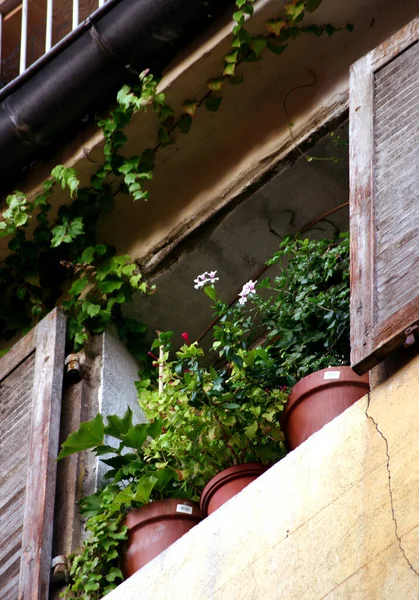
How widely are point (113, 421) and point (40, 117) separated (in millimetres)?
1380

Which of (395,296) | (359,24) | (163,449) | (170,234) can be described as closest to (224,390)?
(163,449)

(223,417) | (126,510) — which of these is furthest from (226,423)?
(126,510)

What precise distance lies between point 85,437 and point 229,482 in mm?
649

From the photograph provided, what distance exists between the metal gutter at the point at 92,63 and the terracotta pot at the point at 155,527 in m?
1.72

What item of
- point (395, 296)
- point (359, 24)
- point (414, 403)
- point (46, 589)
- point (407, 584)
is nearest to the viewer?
point (407, 584)

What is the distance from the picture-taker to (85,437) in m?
4.59

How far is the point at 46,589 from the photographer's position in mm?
4352

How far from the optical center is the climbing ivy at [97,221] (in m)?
5.19

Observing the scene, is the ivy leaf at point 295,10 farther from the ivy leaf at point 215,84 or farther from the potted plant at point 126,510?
the potted plant at point 126,510

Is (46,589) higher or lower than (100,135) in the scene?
lower

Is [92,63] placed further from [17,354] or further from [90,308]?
[17,354]

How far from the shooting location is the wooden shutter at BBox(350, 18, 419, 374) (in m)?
3.70

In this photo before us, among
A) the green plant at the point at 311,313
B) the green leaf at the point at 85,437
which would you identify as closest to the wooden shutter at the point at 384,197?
the green plant at the point at 311,313

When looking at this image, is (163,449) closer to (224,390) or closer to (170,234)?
(224,390)
